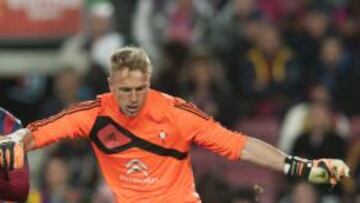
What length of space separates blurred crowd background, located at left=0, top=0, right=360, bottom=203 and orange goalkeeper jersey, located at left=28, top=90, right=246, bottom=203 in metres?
→ 3.12

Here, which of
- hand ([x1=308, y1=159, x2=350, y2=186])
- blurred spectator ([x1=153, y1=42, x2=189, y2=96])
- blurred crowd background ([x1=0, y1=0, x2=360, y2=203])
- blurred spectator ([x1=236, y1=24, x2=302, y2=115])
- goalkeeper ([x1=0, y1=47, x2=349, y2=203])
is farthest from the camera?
blurred spectator ([x1=153, y1=42, x2=189, y2=96])

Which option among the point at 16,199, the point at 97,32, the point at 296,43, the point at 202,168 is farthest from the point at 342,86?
the point at 16,199

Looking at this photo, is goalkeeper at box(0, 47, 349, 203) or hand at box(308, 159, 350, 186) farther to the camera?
goalkeeper at box(0, 47, 349, 203)

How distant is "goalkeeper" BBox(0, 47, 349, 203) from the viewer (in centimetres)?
801

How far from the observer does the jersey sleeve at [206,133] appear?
26.4 ft

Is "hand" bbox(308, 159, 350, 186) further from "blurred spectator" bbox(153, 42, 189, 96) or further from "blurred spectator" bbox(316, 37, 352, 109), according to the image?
"blurred spectator" bbox(153, 42, 189, 96)

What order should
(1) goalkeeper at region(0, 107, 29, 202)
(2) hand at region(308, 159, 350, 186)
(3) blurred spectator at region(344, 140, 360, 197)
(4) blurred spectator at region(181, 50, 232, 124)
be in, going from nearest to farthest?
(2) hand at region(308, 159, 350, 186), (1) goalkeeper at region(0, 107, 29, 202), (3) blurred spectator at region(344, 140, 360, 197), (4) blurred spectator at region(181, 50, 232, 124)

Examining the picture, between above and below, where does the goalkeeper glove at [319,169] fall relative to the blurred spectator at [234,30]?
below

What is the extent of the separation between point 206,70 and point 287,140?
1.06 m

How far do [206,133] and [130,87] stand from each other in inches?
22.2

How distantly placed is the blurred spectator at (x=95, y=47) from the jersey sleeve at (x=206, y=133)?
5.22 m

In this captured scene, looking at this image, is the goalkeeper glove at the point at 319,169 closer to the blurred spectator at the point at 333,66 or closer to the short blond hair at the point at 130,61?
the short blond hair at the point at 130,61

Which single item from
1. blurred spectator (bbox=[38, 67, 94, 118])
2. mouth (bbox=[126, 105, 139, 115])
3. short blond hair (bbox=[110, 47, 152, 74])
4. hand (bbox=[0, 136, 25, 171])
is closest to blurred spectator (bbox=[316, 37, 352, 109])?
blurred spectator (bbox=[38, 67, 94, 118])

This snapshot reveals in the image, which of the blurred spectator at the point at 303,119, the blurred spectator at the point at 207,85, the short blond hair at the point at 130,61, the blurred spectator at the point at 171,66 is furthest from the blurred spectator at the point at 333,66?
the short blond hair at the point at 130,61
